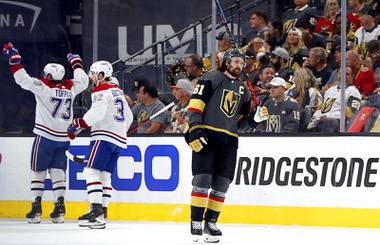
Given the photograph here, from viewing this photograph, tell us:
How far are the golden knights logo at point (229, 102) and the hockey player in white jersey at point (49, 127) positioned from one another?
2.39m

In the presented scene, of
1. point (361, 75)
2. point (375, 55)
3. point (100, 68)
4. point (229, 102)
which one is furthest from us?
point (375, 55)

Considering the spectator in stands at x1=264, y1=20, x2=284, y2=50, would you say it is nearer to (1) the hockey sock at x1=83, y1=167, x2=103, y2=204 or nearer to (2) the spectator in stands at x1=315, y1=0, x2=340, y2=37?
(2) the spectator in stands at x1=315, y1=0, x2=340, y2=37

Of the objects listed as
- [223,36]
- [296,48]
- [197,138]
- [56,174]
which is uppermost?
[223,36]

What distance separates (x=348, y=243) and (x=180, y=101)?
10.5 ft

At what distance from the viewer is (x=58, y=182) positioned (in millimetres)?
11641

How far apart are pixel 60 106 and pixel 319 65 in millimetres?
2539

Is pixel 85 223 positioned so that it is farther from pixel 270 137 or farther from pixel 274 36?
pixel 274 36

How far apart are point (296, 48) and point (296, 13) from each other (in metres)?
0.49

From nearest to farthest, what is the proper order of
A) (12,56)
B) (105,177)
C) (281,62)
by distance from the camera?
(105,177) < (12,56) < (281,62)

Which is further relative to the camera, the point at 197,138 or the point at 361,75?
the point at 361,75

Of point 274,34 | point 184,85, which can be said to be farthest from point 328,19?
point 184,85

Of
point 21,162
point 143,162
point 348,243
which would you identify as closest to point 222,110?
point 348,243

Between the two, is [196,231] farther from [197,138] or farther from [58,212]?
[58,212]

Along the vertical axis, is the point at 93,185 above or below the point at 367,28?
below
